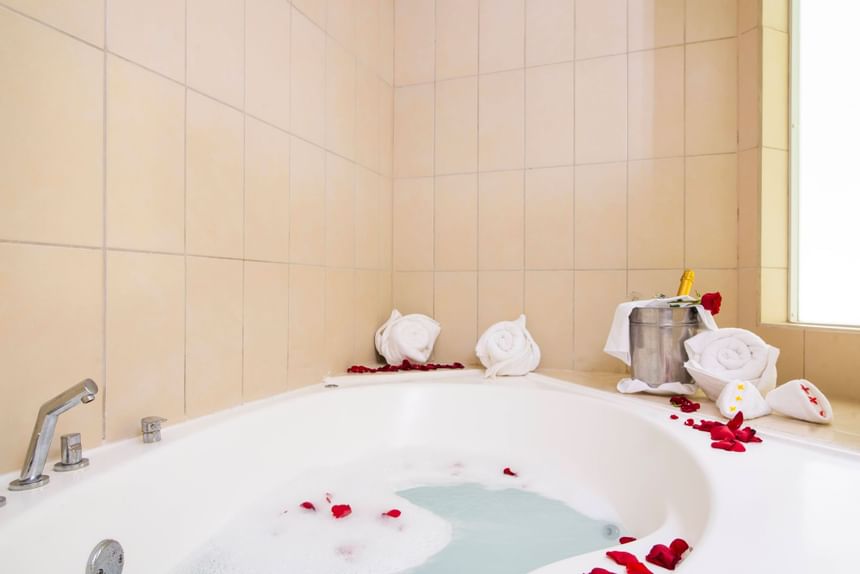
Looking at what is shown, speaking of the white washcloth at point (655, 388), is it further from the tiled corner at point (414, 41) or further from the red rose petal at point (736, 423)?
the tiled corner at point (414, 41)

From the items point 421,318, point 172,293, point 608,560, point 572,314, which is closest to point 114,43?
point 172,293

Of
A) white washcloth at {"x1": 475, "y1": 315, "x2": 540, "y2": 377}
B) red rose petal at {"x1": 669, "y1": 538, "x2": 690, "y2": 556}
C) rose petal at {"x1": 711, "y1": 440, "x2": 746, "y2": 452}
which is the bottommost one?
red rose petal at {"x1": 669, "y1": 538, "x2": 690, "y2": 556}

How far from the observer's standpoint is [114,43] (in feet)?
3.45

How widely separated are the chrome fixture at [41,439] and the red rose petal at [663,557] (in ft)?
2.69

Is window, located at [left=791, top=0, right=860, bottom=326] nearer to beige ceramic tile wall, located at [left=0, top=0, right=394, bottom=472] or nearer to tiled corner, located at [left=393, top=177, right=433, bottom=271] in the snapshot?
tiled corner, located at [left=393, top=177, right=433, bottom=271]

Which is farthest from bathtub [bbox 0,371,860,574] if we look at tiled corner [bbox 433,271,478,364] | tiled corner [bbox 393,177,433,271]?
tiled corner [bbox 393,177,433,271]

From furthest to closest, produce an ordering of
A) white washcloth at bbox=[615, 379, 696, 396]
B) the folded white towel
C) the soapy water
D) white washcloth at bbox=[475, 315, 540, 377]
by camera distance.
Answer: the folded white towel → white washcloth at bbox=[475, 315, 540, 377] → white washcloth at bbox=[615, 379, 696, 396] → the soapy water

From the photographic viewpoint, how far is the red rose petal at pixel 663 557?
2.04ft

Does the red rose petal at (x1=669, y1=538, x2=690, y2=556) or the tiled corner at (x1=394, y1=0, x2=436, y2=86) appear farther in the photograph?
the tiled corner at (x1=394, y1=0, x2=436, y2=86)

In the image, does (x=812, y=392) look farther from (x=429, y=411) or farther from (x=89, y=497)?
(x=89, y=497)

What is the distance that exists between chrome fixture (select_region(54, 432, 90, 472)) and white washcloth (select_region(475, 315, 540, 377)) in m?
1.27

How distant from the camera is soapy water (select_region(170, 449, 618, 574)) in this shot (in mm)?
998

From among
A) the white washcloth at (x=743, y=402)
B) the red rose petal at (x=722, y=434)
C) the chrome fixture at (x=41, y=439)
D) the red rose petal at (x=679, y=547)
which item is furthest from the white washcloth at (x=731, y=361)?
the chrome fixture at (x=41, y=439)

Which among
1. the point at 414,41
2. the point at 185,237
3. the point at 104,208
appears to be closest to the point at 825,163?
the point at 414,41
